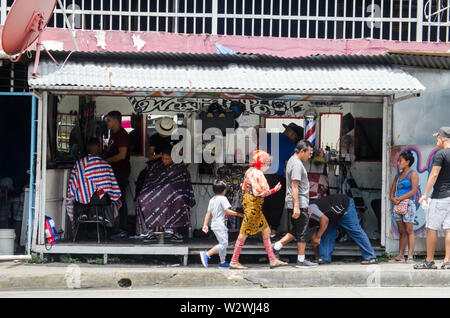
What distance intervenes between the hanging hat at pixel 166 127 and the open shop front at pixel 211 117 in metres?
0.08

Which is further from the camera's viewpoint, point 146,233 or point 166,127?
point 166,127

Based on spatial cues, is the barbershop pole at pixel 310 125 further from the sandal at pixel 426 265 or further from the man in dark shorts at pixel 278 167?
the sandal at pixel 426 265

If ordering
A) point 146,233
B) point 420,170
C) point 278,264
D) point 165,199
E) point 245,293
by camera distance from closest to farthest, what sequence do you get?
point 245,293
point 278,264
point 420,170
point 165,199
point 146,233

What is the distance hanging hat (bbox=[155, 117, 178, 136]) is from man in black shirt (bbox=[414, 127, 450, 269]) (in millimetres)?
4122

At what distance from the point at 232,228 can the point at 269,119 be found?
1.92 meters

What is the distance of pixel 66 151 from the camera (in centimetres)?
1004

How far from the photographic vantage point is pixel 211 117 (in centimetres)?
1037

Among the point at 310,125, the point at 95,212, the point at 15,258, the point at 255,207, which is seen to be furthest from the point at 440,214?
the point at 15,258

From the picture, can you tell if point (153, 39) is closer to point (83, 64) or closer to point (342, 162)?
point (83, 64)

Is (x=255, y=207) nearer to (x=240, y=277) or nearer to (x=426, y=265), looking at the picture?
(x=240, y=277)

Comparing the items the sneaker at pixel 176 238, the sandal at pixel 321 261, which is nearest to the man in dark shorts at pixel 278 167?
the sandal at pixel 321 261

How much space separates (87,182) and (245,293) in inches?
129
